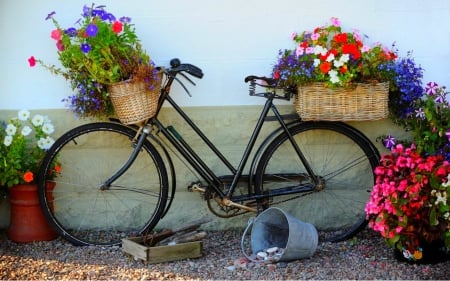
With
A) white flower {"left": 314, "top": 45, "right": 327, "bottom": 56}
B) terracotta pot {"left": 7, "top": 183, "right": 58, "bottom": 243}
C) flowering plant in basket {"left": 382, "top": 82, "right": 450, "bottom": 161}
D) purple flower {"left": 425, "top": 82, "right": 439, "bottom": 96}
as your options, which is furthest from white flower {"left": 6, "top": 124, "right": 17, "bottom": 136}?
purple flower {"left": 425, "top": 82, "right": 439, "bottom": 96}

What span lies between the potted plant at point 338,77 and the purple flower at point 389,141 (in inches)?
12.2

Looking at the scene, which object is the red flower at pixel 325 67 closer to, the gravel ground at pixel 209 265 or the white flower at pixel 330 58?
the white flower at pixel 330 58

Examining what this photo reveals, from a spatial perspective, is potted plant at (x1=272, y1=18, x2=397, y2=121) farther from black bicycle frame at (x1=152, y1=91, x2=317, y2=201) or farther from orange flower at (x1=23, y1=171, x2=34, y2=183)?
orange flower at (x1=23, y1=171, x2=34, y2=183)

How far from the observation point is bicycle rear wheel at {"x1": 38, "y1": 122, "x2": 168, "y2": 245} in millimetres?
6176

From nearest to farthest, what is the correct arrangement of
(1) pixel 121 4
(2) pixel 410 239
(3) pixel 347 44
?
(2) pixel 410 239 < (3) pixel 347 44 < (1) pixel 121 4

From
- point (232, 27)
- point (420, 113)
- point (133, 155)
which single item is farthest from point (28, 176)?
point (420, 113)

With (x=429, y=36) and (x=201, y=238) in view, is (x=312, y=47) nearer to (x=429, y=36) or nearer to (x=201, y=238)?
(x=429, y=36)

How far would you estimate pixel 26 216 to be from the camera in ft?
19.7

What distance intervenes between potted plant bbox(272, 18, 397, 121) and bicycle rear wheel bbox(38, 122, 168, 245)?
4.26 ft

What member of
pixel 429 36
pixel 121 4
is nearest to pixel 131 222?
pixel 121 4

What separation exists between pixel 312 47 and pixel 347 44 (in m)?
0.25

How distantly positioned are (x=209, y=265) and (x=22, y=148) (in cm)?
167

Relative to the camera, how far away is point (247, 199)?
19.6 ft

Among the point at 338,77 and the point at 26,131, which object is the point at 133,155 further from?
the point at 338,77
